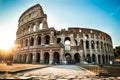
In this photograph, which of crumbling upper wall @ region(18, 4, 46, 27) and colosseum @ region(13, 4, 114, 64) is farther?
crumbling upper wall @ region(18, 4, 46, 27)

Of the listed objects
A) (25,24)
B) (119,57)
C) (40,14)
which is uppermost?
(40,14)

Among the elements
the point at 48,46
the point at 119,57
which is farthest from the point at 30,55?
the point at 119,57

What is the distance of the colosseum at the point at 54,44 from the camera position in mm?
22547

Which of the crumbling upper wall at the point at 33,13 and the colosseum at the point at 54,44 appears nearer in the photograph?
the colosseum at the point at 54,44

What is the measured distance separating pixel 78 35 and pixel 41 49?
35.9 feet

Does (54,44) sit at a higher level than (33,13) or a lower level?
lower

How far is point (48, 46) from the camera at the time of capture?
73.4 ft

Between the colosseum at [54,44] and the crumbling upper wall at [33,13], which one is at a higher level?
the crumbling upper wall at [33,13]

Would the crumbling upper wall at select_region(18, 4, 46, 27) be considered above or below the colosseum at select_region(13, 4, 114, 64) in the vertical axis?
above

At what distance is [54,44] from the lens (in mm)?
22203

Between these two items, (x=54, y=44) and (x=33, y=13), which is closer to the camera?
(x=54, y=44)

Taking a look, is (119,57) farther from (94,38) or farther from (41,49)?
(41,49)

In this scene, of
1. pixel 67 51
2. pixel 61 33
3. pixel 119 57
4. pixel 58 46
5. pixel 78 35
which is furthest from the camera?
pixel 119 57

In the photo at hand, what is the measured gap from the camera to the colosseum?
74.0ft
